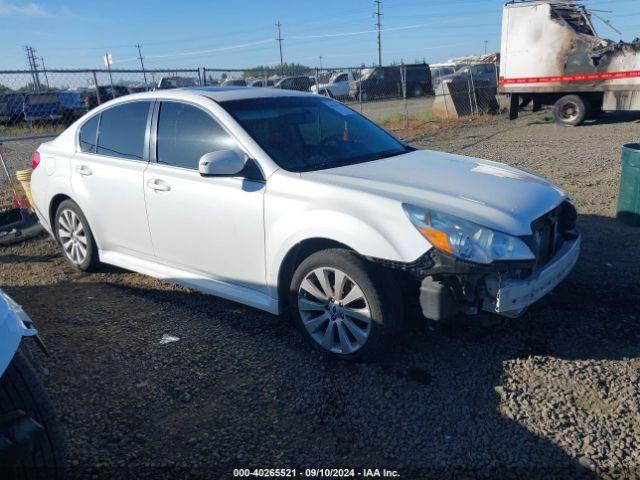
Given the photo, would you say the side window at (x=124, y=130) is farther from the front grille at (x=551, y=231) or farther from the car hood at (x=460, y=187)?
the front grille at (x=551, y=231)

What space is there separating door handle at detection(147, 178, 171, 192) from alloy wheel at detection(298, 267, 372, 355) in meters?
1.41

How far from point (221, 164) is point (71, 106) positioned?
17537 millimetres

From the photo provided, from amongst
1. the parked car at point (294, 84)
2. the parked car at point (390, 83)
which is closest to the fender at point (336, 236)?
the parked car at point (294, 84)

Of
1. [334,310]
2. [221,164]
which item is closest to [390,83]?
[221,164]

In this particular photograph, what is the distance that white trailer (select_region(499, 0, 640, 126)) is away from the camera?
13.7m

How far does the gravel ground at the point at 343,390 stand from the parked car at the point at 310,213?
0.31m

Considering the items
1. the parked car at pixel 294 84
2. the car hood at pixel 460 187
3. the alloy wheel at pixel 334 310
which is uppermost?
the parked car at pixel 294 84

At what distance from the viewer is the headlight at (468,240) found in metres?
2.98

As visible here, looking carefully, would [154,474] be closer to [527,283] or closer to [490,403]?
[490,403]

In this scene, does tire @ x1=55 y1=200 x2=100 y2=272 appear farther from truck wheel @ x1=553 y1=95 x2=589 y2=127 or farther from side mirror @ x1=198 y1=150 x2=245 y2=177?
truck wheel @ x1=553 y1=95 x2=589 y2=127

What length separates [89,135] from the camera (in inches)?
199

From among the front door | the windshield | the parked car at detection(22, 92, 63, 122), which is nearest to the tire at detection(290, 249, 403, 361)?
the front door

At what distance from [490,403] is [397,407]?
20.9 inches

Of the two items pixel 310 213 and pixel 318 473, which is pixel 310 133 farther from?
pixel 318 473
